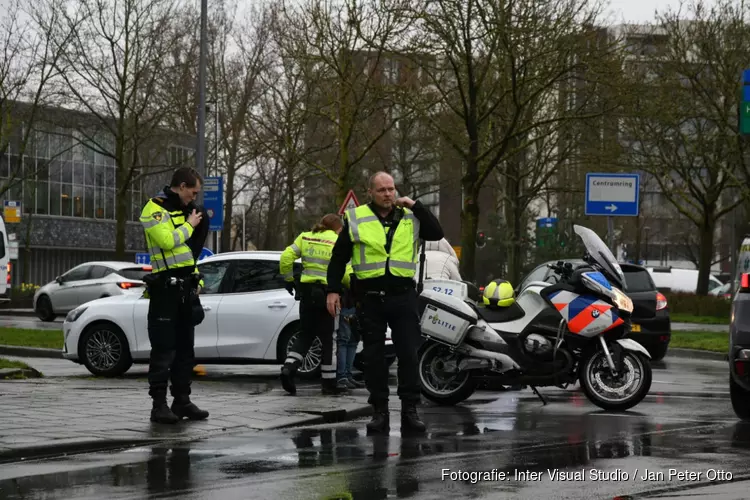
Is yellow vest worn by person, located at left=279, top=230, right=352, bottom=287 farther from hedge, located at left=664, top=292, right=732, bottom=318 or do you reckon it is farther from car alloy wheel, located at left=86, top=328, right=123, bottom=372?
hedge, located at left=664, top=292, right=732, bottom=318

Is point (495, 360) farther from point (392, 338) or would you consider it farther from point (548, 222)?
point (548, 222)

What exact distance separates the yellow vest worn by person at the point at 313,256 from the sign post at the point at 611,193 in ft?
36.7

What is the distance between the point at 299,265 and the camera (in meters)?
13.6

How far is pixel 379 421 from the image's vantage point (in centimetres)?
971

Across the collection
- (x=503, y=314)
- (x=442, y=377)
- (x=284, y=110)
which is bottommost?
(x=442, y=377)

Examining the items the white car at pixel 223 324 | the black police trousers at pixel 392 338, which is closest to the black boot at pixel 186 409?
the black police trousers at pixel 392 338

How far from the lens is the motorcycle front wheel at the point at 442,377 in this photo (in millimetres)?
12070

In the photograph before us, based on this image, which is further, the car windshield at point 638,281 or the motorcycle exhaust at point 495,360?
the car windshield at point 638,281

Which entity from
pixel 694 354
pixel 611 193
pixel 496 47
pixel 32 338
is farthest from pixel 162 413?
pixel 496 47

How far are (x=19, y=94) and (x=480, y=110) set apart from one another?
56.4 feet

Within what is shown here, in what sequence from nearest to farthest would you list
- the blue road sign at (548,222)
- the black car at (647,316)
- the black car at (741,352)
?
the black car at (741,352) < the black car at (647,316) < the blue road sign at (548,222)

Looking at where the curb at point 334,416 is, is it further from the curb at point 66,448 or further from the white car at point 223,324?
the white car at point 223,324

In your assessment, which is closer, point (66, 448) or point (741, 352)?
point (66, 448)

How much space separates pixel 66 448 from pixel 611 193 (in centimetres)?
1711
